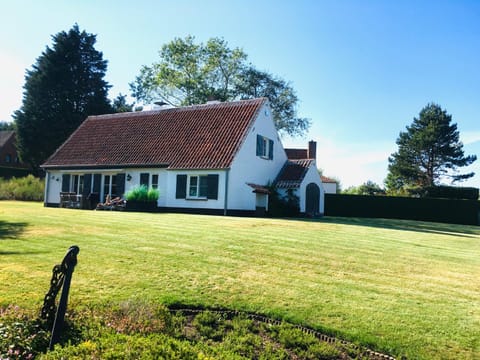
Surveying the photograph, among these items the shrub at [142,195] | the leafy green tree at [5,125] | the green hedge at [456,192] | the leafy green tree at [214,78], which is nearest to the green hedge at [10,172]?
the leafy green tree at [214,78]

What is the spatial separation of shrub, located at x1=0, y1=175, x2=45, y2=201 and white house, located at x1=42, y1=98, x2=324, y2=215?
5591mm

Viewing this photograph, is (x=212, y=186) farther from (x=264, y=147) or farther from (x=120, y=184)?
(x=120, y=184)

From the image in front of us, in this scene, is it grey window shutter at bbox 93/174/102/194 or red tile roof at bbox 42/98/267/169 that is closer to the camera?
red tile roof at bbox 42/98/267/169

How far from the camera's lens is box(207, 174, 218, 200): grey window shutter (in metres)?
21.6

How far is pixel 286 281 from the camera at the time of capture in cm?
624

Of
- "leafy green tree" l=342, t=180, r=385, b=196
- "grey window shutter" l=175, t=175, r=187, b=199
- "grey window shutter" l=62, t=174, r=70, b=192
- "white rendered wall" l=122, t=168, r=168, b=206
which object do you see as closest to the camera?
"grey window shutter" l=175, t=175, r=187, b=199

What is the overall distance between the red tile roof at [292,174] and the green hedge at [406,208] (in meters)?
7.59

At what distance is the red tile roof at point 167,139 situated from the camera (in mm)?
22719

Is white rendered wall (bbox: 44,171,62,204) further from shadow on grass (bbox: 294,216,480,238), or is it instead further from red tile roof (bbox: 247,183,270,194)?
shadow on grass (bbox: 294,216,480,238)

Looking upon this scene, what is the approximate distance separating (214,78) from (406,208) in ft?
86.6

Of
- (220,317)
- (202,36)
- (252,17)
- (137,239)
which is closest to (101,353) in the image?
(220,317)

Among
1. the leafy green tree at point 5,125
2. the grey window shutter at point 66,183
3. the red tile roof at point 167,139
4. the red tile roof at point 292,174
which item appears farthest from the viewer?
the leafy green tree at point 5,125

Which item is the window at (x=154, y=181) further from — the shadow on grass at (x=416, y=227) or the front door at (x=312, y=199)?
the shadow on grass at (x=416, y=227)

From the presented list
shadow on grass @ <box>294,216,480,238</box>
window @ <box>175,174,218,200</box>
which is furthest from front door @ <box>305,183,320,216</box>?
window @ <box>175,174,218,200</box>
